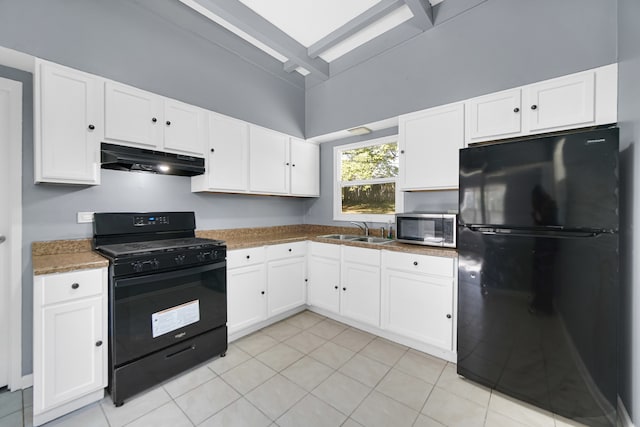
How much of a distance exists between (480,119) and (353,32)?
1.62 meters

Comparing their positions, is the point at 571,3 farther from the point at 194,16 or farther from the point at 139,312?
the point at 139,312

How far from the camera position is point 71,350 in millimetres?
1603

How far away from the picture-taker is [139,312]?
1812 millimetres

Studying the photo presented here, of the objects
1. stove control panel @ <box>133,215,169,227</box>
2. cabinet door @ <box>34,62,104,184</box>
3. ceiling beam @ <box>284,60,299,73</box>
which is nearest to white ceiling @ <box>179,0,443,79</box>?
ceiling beam @ <box>284,60,299,73</box>

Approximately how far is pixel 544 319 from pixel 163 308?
2605 millimetres

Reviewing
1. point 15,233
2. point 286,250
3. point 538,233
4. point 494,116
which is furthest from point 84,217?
point 494,116

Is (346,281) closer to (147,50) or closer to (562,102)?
(562,102)

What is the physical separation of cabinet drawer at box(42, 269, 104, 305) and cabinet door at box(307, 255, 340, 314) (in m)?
1.99

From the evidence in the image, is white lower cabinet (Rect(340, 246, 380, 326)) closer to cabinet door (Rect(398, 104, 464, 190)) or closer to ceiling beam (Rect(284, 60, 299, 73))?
cabinet door (Rect(398, 104, 464, 190))

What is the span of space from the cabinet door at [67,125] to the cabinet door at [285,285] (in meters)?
1.74

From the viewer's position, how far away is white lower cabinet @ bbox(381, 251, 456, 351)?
2.16m

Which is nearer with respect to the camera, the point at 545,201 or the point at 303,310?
the point at 545,201

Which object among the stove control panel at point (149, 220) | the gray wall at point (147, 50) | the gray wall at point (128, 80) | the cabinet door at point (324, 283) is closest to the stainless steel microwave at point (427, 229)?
the cabinet door at point (324, 283)

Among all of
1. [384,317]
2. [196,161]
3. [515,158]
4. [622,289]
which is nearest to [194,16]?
[196,161]
